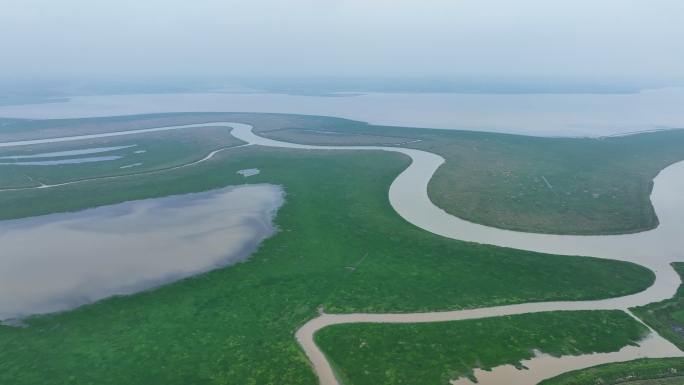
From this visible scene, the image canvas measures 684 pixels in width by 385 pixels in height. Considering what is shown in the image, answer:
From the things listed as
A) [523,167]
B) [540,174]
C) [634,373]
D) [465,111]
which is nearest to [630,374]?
[634,373]

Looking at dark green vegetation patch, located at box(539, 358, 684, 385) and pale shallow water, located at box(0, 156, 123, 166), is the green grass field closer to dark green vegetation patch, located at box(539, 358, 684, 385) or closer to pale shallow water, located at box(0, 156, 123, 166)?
dark green vegetation patch, located at box(539, 358, 684, 385)

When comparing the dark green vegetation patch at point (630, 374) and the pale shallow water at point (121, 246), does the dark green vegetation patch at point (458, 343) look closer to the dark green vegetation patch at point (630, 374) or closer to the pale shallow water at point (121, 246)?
the dark green vegetation patch at point (630, 374)

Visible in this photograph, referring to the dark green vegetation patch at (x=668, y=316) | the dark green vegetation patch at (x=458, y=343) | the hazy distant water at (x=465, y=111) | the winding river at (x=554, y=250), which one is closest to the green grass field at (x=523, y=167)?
the winding river at (x=554, y=250)

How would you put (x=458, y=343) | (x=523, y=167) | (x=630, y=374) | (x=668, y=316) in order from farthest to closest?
1. (x=523, y=167)
2. (x=668, y=316)
3. (x=458, y=343)
4. (x=630, y=374)

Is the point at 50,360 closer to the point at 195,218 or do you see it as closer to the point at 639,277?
the point at 195,218

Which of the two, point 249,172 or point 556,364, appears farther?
point 249,172

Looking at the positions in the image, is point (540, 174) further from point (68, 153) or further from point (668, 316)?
point (68, 153)
